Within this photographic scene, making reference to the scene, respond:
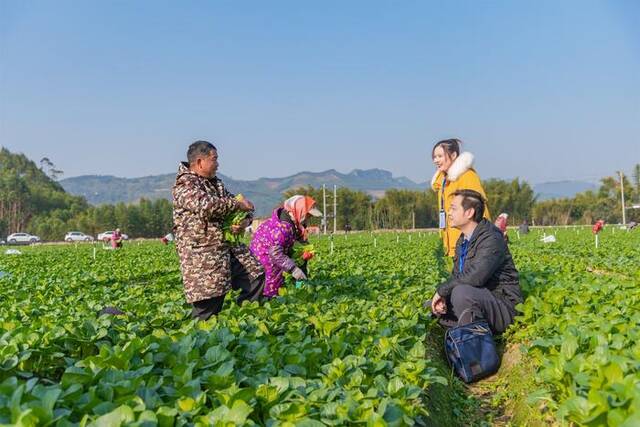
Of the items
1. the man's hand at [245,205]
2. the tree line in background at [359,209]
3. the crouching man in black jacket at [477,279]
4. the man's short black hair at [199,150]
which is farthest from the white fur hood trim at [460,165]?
the tree line in background at [359,209]

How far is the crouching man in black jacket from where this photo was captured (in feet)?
15.6

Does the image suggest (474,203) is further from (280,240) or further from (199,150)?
(199,150)

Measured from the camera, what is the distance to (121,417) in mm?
1914

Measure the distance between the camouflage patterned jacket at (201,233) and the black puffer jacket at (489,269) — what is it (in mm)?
1889

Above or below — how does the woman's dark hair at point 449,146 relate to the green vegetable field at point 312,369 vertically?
above

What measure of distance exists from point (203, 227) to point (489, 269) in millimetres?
2426

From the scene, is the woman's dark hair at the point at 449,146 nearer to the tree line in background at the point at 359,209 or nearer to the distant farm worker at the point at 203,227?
the distant farm worker at the point at 203,227

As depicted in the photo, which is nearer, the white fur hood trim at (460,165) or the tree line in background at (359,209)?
the white fur hood trim at (460,165)

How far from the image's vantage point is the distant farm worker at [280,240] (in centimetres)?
580

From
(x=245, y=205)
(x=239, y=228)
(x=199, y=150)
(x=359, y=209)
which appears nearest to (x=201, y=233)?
(x=239, y=228)

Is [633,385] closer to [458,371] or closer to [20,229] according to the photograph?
[458,371]

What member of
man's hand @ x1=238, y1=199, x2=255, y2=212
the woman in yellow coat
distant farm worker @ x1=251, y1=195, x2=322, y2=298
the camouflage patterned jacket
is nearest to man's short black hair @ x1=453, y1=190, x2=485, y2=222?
the woman in yellow coat

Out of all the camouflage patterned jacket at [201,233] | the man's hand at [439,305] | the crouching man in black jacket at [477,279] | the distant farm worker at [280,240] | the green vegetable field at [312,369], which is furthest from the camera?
the distant farm worker at [280,240]

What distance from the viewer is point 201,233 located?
4711 mm
